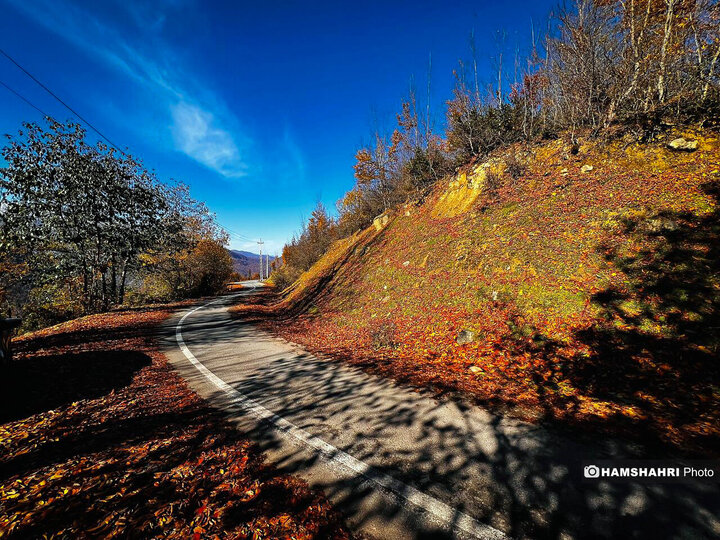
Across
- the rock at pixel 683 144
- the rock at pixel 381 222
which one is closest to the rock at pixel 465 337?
the rock at pixel 683 144

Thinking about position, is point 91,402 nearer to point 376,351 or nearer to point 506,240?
point 376,351

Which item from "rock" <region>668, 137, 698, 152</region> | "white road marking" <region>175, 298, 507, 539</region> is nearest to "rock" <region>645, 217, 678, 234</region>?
"rock" <region>668, 137, 698, 152</region>

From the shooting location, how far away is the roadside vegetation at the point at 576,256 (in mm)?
4887

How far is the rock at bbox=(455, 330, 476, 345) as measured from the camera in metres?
7.33

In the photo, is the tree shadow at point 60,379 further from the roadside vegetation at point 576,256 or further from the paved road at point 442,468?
the roadside vegetation at point 576,256

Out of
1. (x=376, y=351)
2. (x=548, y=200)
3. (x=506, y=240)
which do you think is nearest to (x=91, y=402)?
(x=376, y=351)

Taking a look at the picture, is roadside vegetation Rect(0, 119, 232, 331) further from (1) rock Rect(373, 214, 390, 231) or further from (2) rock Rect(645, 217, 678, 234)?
(2) rock Rect(645, 217, 678, 234)

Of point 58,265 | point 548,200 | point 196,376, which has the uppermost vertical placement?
point 548,200

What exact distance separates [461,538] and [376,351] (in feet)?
19.1

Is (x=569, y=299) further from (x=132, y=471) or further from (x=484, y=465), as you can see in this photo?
(x=132, y=471)

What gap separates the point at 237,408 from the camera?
4.86m

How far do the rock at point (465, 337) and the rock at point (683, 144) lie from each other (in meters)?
9.46

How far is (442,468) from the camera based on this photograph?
10.3 feet

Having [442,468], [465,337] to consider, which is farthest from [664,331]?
[442,468]
